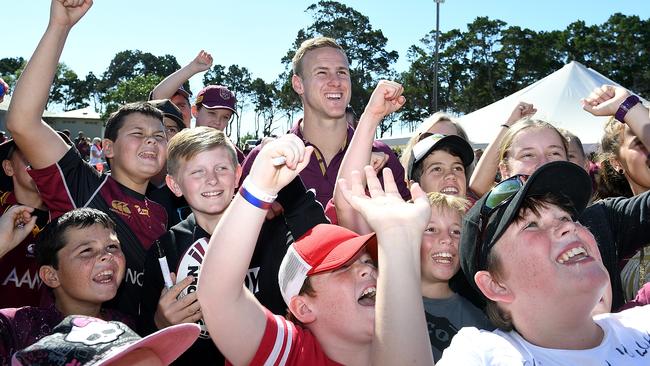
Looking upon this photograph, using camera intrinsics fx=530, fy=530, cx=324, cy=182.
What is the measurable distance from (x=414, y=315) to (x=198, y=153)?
168cm

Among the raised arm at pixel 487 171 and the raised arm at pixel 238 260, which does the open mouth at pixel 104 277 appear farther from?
the raised arm at pixel 487 171

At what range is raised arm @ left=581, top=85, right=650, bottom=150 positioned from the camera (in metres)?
2.93

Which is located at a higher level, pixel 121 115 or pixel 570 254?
pixel 121 115

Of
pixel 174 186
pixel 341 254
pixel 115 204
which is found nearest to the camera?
pixel 341 254

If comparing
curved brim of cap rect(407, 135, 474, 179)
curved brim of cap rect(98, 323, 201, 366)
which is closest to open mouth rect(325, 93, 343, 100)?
curved brim of cap rect(407, 135, 474, 179)

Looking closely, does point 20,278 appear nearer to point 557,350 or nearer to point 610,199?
point 557,350

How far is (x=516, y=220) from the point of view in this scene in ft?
6.21

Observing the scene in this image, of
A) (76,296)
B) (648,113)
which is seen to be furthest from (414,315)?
(648,113)

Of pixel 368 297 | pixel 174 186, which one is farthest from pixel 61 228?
pixel 368 297

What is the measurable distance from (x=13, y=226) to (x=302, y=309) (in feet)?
5.61

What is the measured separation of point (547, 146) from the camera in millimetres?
2973

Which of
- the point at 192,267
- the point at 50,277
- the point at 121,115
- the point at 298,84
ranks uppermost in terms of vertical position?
the point at 298,84

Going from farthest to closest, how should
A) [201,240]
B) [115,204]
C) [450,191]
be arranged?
[450,191]
[115,204]
[201,240]

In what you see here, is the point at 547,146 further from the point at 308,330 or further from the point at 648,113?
the point at 308,330
